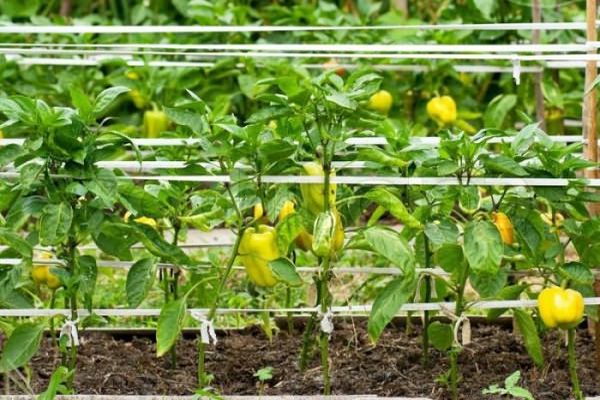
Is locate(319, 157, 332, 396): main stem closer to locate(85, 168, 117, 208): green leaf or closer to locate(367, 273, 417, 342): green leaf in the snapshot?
locate(367, 273, 417, 342): green leaf

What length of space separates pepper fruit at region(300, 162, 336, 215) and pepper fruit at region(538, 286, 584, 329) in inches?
25.5

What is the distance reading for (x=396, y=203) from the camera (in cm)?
396

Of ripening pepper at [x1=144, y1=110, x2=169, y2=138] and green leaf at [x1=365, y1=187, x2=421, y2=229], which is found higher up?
ripening pepper at [x1=144, y1=110, x2=169, y2=138]

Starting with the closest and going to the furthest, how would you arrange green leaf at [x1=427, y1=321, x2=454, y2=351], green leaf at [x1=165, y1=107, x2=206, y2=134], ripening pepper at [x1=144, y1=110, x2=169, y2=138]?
green leaf at [x1=165, y1=107, x2=206, y2=134] → green leaf at [x1=427, y1=321, x2=454, y2=351] → ripening pepper at [x1=144, y1=110, x2=169, y2=138]

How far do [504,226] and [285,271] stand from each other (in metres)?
0.66

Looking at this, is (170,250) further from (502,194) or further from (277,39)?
(277,39)

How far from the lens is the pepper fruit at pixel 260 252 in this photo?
13.3 ft

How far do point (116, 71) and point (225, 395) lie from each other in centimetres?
300

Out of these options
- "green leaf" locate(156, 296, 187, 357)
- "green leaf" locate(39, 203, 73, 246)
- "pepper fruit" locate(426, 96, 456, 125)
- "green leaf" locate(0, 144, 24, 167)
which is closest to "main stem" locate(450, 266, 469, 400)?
"green leaf" locate(156, 296, 187, 357)

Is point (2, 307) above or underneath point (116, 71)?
underneath

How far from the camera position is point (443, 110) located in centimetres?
608

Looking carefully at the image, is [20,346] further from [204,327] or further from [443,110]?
[443,110]

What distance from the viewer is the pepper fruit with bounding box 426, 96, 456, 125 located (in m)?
6.09

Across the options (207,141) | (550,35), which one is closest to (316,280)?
(207,141)
